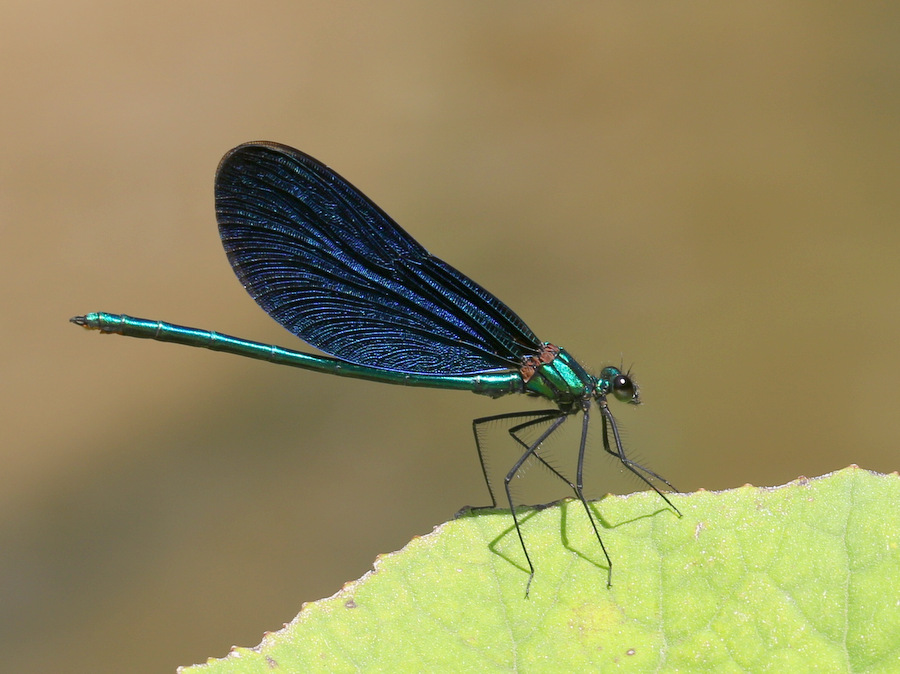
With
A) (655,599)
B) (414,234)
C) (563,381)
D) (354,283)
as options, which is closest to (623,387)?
(563,381)

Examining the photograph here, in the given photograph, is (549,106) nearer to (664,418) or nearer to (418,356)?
(664,418)

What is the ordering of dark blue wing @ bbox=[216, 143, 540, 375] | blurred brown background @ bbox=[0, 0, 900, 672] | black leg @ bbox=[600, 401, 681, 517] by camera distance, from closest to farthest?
black leg @ bbox=[600, 401, 681, 517] < dark blue wing @ bbox=[216, 143, 540, 375] < blurred brown background @ bbox=[0, 0, 900, 672]

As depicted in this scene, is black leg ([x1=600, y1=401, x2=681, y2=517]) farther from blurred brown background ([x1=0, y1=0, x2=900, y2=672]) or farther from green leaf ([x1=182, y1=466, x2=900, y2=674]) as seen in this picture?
blurred brown background ([x1=0, y1=0, x2=900, y2=672])

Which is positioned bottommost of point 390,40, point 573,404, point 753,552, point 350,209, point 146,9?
point 753,552

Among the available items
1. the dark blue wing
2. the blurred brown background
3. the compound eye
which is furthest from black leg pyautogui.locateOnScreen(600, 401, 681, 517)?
the blurred brown background

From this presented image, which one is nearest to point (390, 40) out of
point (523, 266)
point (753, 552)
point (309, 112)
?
point (309, 112)

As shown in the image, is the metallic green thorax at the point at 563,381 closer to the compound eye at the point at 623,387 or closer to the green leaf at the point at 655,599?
the compound eye at the point at 623,387

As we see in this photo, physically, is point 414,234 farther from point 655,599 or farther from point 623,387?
point 655,599
